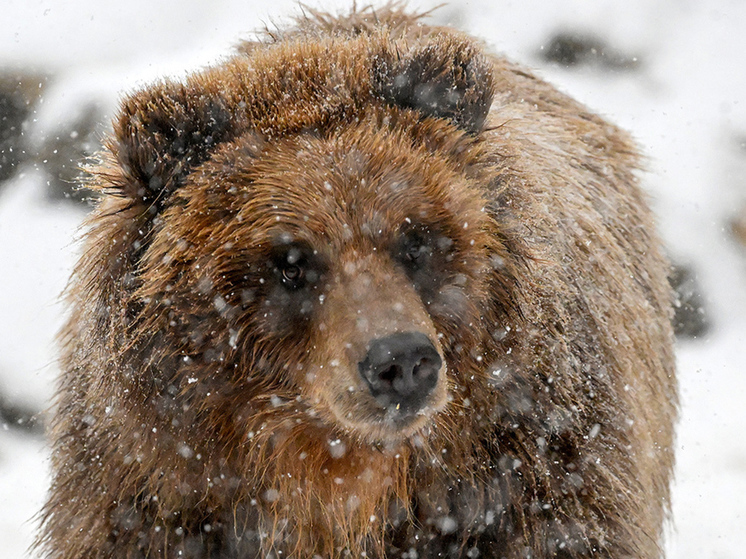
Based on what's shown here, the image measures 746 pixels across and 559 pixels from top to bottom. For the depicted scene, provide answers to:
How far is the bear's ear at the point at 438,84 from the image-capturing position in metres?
3.17

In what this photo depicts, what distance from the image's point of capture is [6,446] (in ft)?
23.1

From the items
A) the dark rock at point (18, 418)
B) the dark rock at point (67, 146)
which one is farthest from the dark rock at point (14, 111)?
the dark rock at point (18, 418)

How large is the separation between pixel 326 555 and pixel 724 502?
4.09 m

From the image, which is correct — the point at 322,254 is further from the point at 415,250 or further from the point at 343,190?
the point at 415,250

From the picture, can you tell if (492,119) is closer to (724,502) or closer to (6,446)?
(724,502)

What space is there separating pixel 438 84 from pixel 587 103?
7850 millimetres

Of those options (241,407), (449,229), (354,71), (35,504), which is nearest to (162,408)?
(241,407)

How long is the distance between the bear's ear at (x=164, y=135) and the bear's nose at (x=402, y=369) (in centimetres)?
93

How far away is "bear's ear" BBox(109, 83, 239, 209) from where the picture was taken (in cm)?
293

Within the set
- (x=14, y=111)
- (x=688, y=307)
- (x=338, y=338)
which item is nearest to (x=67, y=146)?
(x=14, y=111)

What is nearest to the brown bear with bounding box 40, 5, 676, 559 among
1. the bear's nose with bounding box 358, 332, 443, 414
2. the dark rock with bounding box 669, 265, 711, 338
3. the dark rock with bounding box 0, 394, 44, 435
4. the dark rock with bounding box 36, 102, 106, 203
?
the bear's nose with bounding box 358, 332, 443, 414

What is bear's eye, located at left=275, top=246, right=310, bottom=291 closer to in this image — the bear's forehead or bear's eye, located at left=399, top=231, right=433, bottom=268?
the bear's forehead

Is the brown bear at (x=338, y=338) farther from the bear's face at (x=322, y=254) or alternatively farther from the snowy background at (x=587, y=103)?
the snowy background at (x=587, y=103)

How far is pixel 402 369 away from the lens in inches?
104
